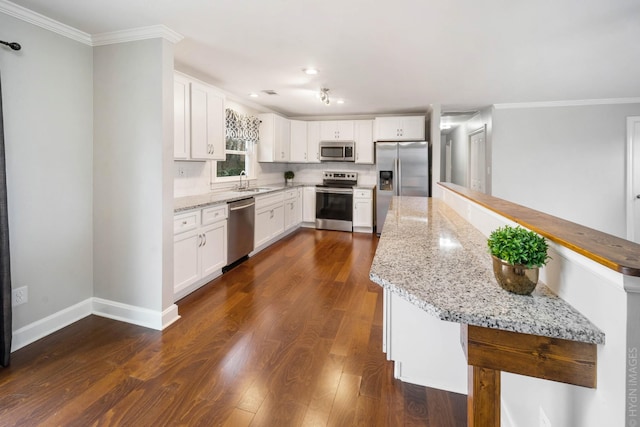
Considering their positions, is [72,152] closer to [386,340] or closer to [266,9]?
[266,9]

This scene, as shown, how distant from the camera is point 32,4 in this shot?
6.88 feet

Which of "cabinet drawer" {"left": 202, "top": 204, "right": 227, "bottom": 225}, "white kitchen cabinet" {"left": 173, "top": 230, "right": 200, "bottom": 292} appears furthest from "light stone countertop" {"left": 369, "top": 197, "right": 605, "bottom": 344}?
"cabinet drawer" {"left": 202, "top": 204, "right": 227, "bottom": 225}

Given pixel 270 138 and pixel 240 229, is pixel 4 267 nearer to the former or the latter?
pixel 240 229

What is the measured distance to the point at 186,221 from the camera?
297cm

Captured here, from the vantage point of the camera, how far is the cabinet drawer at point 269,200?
460cm

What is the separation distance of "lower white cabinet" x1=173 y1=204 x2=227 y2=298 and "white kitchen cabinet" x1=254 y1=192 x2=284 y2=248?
937 millimetres

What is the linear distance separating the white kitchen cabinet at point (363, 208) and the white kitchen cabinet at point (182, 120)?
3383 mm

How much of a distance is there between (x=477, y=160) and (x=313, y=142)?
3.23 meters

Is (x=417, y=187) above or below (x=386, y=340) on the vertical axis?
above

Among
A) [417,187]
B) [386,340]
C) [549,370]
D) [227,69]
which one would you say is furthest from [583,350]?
[417,187]

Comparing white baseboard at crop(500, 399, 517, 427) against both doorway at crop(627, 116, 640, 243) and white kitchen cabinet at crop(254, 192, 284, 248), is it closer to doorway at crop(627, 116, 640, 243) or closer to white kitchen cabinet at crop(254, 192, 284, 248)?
white kitchen cabinet at crop(254, 192, 284, 248)

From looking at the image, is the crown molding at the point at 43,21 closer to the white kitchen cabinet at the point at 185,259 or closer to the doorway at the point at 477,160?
the white kitchen cabinet at the point at 185,259

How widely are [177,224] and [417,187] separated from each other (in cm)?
412

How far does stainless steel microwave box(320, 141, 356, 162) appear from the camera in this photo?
6.20 metres
